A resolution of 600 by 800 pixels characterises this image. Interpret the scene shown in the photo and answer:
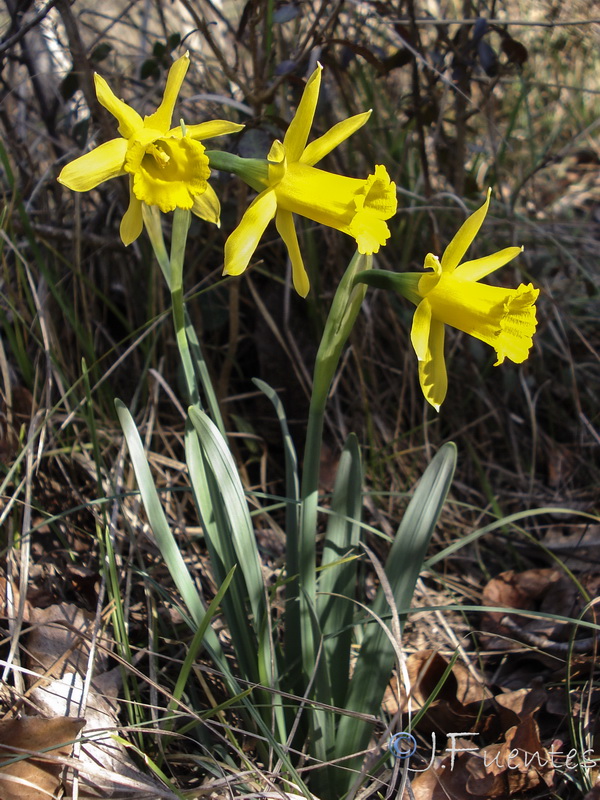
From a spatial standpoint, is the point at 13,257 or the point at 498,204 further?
the point at 498,204

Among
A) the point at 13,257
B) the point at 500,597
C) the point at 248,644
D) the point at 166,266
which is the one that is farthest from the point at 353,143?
the point at 248,644

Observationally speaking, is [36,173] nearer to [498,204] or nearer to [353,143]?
[353,143]

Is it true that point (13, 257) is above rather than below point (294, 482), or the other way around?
above

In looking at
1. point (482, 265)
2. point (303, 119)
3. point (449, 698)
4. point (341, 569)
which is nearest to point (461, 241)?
point (482, 265)

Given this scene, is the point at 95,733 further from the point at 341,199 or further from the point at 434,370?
the point at 341,199

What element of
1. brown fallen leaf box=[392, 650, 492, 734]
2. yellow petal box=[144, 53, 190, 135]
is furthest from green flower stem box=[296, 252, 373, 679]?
yellow petal box=[144, 53, 190, 135]

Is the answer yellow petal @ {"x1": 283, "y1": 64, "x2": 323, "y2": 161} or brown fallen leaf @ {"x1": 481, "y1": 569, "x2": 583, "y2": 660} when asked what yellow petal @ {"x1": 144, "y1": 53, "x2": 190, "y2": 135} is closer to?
yellow petal @ {"x1": 283, "y1": 64, "x2": 323, "y2": 161}
